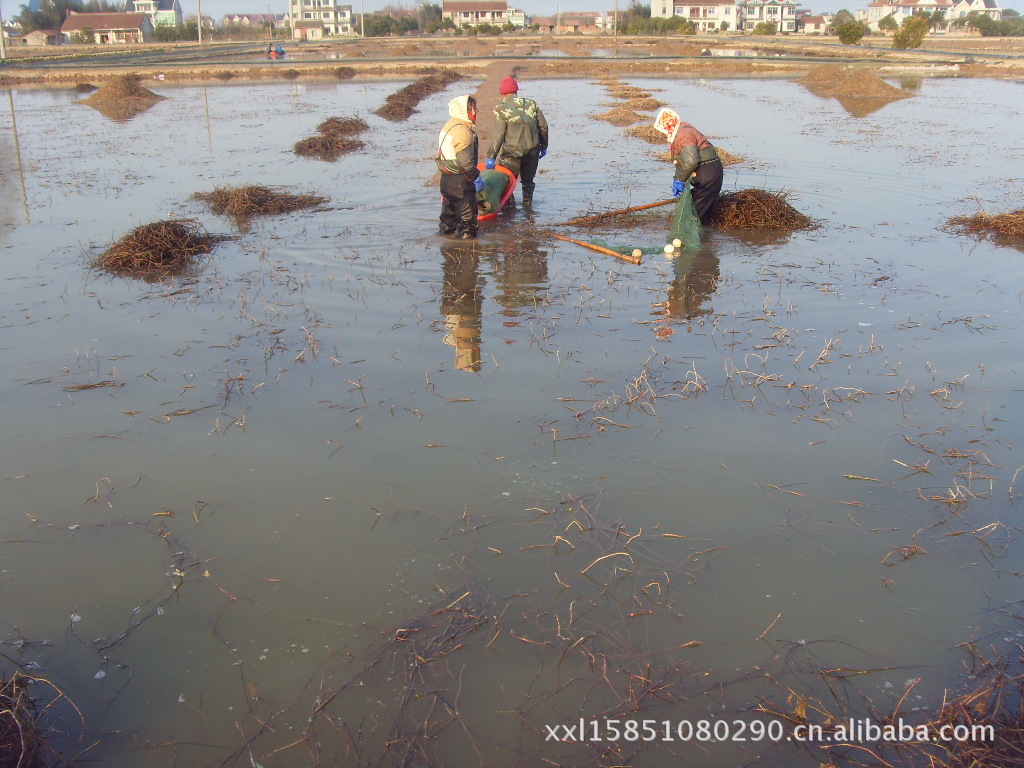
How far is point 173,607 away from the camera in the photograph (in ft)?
12.8

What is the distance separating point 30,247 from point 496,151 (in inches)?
267

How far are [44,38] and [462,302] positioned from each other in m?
106

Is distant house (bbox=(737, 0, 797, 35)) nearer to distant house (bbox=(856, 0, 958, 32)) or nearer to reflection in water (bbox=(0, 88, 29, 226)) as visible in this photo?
distant house (bbox=(856, 0, 958, 32))

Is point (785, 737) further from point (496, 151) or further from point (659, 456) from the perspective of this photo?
point (496, 151)

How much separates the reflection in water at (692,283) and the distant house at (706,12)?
373 feet

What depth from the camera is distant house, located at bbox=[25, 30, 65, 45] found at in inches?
3442

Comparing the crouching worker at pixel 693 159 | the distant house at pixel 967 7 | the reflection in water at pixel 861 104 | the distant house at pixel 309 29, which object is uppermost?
the distant house at pixel 967 7

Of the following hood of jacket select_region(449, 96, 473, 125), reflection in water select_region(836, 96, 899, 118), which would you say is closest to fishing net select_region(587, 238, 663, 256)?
hood of jacket select_region(449, 96, 473, 125)

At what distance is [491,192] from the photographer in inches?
436

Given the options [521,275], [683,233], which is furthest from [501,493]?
[683,233]

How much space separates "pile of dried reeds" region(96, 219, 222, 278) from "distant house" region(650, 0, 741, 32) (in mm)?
115130

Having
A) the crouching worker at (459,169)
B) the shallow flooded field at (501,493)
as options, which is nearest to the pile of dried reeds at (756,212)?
the shallow flooded field at (501,493)

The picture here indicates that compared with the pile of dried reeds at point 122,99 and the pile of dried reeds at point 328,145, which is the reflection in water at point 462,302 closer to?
the pile of dried reeds at point 328,145

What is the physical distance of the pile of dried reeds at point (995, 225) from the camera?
34.6 ft
